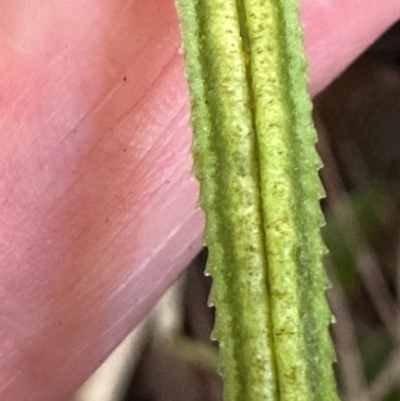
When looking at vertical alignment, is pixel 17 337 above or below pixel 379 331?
above

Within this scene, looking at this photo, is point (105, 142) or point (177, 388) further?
point (177, 388)

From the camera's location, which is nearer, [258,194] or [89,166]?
[258,194]

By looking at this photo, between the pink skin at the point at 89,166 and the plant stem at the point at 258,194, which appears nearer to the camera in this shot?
the plant stem at the point at 258,194

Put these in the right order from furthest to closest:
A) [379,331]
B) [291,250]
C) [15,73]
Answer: [379,331], [15,73], [291,250]

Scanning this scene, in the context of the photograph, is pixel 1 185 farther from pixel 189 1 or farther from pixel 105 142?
pixel 189 1

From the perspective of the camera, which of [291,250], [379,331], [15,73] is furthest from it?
[379,331]

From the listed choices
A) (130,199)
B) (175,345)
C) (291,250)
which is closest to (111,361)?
(175,345)

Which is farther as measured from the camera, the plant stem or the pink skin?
the pink skin

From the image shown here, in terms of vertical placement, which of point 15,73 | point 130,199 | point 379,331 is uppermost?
point 15,73
